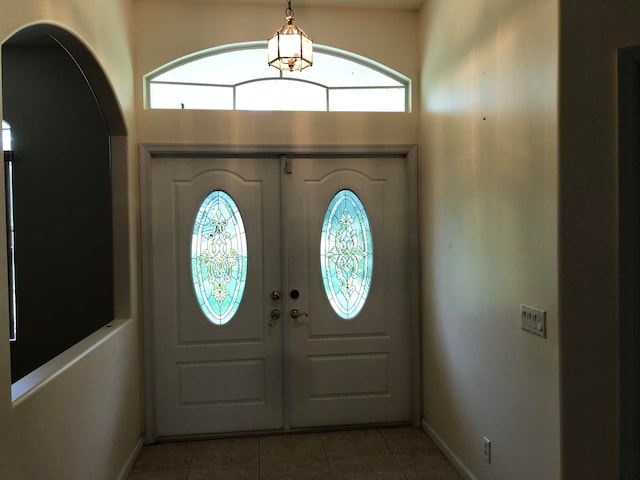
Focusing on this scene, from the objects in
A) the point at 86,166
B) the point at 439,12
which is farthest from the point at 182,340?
the point at 439,12

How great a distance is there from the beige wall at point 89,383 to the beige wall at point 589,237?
Answer: 1.93 meters

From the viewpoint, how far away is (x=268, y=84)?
3172 mm

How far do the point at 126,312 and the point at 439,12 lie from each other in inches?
107

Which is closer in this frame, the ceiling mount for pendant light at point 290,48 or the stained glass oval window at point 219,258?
the ceiling mount for pendant light at point 290,48

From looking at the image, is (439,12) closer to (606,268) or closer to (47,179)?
(606,268)

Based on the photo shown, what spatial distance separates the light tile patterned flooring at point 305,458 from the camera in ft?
8.76

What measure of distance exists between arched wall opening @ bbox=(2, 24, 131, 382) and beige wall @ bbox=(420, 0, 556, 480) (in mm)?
2458

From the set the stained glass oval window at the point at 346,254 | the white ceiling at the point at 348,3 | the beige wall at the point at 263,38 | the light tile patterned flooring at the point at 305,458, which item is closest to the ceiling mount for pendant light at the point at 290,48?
the beige wall at the point at 263,38

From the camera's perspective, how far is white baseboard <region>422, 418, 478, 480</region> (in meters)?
2.53

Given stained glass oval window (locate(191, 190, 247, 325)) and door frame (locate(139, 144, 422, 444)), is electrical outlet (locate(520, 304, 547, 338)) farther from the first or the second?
stained glass oval window (locate(191, 190, 247, 325))

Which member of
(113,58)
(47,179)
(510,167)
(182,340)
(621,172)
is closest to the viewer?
(621,172)

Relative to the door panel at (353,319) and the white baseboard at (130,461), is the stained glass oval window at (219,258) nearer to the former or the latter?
the door panel at (353,319)

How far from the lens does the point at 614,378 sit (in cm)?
168

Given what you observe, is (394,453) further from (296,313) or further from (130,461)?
(130,461)
